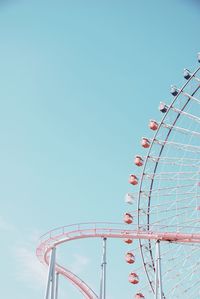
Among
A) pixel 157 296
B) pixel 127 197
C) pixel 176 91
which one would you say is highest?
pixel 176 91

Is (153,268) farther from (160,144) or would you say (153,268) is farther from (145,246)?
(160,144)

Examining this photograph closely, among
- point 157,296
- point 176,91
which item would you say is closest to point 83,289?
point 157,296

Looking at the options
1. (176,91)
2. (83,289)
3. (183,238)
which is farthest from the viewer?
(83,289)

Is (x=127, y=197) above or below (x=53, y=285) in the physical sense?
above

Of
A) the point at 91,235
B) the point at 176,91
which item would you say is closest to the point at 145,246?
the point at 91,235

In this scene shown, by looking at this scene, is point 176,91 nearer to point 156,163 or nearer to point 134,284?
point 156,163

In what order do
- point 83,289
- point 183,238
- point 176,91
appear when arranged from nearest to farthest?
point 183,238
point 176,91
point 83,289

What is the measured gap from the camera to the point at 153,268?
85.6 ft

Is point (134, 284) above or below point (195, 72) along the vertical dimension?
below

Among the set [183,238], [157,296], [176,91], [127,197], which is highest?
[176,91]

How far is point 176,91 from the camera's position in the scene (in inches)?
1001

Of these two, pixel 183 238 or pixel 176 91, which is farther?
pixel 176 91

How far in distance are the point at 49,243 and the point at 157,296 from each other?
213 inches

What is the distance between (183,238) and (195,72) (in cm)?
754
